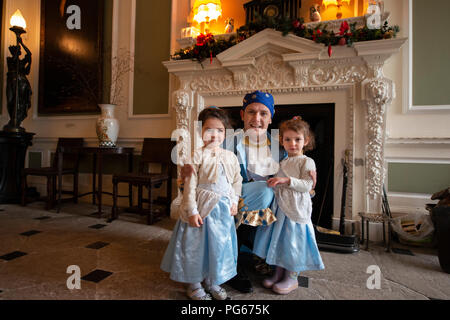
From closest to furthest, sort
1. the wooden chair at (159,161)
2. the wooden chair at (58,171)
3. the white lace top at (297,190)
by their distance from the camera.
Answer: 1. the white lace top at (297,190)
2. the wooden chair at (159,161)
3. the wooden chair at (58,171)

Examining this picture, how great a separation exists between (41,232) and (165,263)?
72.7 inches

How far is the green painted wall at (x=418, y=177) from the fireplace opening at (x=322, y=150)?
25.0 inches

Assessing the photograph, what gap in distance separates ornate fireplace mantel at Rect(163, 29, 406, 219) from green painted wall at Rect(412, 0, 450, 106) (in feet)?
1.36

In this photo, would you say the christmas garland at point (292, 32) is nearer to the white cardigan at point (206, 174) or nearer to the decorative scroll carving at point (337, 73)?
the decorative scroll carving at point (337, 73)

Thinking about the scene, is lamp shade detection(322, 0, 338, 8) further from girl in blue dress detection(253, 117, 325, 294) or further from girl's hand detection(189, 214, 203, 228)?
girl's hand detection(189, 214, 203, 228)

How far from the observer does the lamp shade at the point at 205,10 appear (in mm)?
3434

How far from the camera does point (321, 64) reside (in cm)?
272

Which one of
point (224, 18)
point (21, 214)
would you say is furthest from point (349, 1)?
point (21, 214)

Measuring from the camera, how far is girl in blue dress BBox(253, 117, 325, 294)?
1.41 metres

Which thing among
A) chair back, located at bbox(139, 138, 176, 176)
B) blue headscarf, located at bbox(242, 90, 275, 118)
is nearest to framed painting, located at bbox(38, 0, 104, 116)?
chair back, located at bbox(139, 138, 176, 176)

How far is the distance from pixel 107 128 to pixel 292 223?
289 cm

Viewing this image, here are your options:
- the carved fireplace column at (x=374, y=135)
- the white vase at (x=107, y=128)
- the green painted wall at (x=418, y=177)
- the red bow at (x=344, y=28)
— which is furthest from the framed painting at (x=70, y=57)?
the green painted wall at (x=418, y=177)

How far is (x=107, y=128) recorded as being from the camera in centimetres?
337
